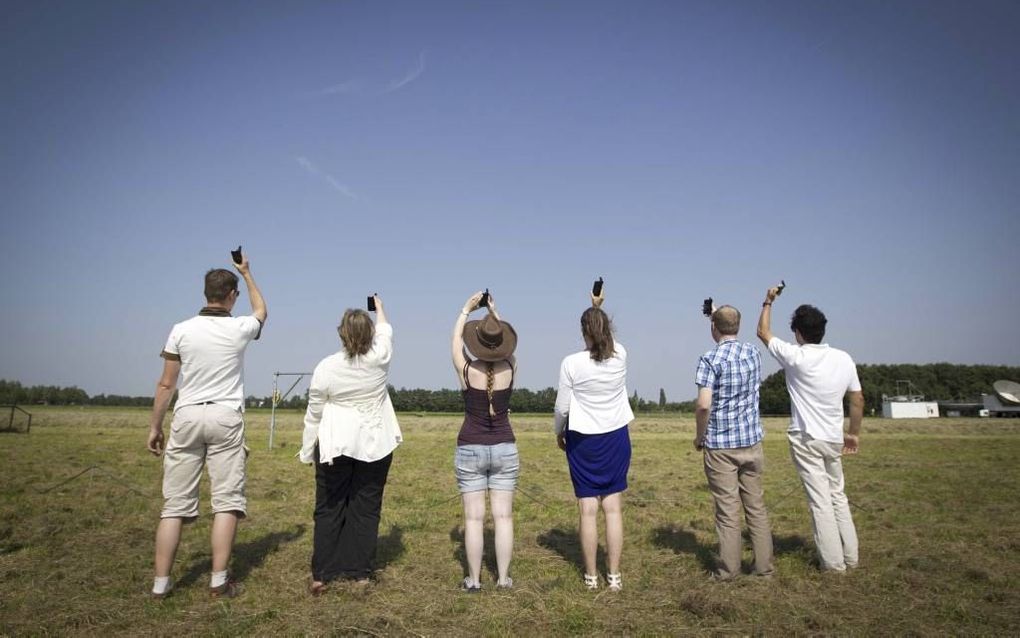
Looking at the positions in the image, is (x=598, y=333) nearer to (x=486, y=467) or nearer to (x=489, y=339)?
(x=489, y=339)

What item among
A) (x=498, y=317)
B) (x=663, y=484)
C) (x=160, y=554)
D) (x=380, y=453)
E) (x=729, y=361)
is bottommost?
(x=663, y=484)

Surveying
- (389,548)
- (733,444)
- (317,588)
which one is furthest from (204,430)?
(733,444)

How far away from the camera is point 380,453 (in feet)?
16.9

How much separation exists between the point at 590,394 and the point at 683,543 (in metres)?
3.18

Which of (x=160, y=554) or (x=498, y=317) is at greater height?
(x=498, y=317)

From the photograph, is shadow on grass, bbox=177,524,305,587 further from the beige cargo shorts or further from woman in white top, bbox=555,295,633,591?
woman in white top, bbox=555,295,633,591

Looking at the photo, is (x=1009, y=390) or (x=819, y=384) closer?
(x=819, y=384)

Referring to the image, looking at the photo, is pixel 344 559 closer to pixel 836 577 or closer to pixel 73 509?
pixel 836 577

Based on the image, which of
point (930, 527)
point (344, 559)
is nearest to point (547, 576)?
point (344, 559)

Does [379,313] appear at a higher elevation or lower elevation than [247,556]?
higher

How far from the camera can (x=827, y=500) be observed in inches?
218

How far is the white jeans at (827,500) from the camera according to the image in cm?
555

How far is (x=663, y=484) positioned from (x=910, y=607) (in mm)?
7415

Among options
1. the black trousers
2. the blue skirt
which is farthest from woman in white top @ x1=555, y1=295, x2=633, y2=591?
the black trousers
